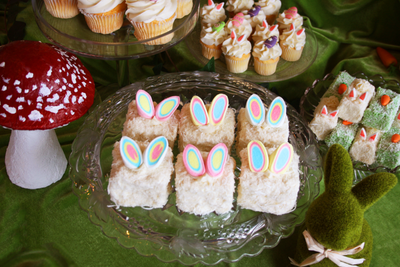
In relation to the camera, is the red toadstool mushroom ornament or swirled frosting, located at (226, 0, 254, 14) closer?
the red toadstool mushroom ornament

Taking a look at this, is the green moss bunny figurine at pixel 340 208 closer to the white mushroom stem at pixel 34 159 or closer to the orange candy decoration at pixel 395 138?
the orange candy decoration at pixel 395 138

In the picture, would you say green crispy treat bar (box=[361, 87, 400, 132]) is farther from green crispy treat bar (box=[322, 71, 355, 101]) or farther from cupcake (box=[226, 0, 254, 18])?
cupcake (box=[226, 0, 254, 18])

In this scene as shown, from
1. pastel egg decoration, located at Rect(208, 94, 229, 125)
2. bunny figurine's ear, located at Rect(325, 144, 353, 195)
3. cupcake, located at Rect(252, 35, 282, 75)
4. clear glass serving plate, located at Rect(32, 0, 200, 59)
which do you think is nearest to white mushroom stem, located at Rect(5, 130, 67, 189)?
clear glass serving plate, located at Rect(32, 0, 200, 59)

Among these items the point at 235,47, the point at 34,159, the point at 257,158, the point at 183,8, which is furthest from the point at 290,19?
the point at 34,159

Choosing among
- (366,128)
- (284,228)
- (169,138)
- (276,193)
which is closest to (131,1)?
(169,138)

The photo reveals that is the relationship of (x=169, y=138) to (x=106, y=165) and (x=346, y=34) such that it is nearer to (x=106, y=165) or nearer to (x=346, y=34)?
(x=106, y=165)

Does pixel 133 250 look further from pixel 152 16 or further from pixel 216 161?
pixel 152 16
